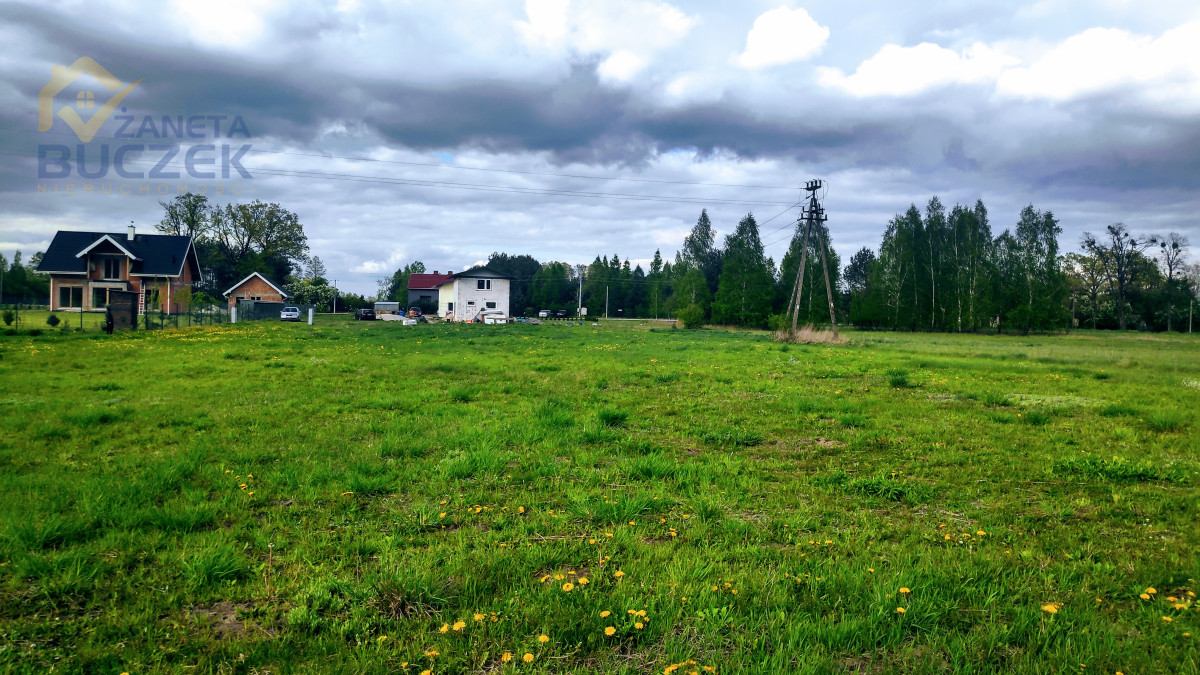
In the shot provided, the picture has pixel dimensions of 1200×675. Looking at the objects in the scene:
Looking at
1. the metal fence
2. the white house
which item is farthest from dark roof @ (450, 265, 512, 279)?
the metal fence

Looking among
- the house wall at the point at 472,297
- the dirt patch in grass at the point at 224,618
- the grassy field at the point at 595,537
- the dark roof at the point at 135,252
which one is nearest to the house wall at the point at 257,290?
the dark roof at the point at 135,252

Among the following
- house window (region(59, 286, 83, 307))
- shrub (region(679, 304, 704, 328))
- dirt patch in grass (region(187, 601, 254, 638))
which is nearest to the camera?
dirt patch in grass (region(187, 601, 254, 638))

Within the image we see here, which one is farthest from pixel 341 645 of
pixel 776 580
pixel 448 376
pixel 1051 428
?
pixel 448 376

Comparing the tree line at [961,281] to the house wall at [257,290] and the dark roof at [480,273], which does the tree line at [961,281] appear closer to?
the dark roof at [480,273]

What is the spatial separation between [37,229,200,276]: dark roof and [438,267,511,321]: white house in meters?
28.7

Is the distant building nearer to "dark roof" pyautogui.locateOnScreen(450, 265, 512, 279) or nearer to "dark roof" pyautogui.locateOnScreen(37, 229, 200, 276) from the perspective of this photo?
"dark roof" pyautogui.locateOnScreen(450, 265, 512, 279)

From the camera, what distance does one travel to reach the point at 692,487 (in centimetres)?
645

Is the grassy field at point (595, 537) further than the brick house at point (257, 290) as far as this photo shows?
No

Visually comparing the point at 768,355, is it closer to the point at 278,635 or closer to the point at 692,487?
the point at 692,487

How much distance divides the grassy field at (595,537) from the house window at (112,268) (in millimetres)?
59136

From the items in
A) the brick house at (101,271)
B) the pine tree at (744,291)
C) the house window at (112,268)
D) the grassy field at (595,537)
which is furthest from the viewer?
the pine tree at (744,291)

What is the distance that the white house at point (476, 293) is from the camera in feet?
250

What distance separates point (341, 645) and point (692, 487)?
12.8ft

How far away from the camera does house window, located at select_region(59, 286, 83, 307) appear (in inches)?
2210
